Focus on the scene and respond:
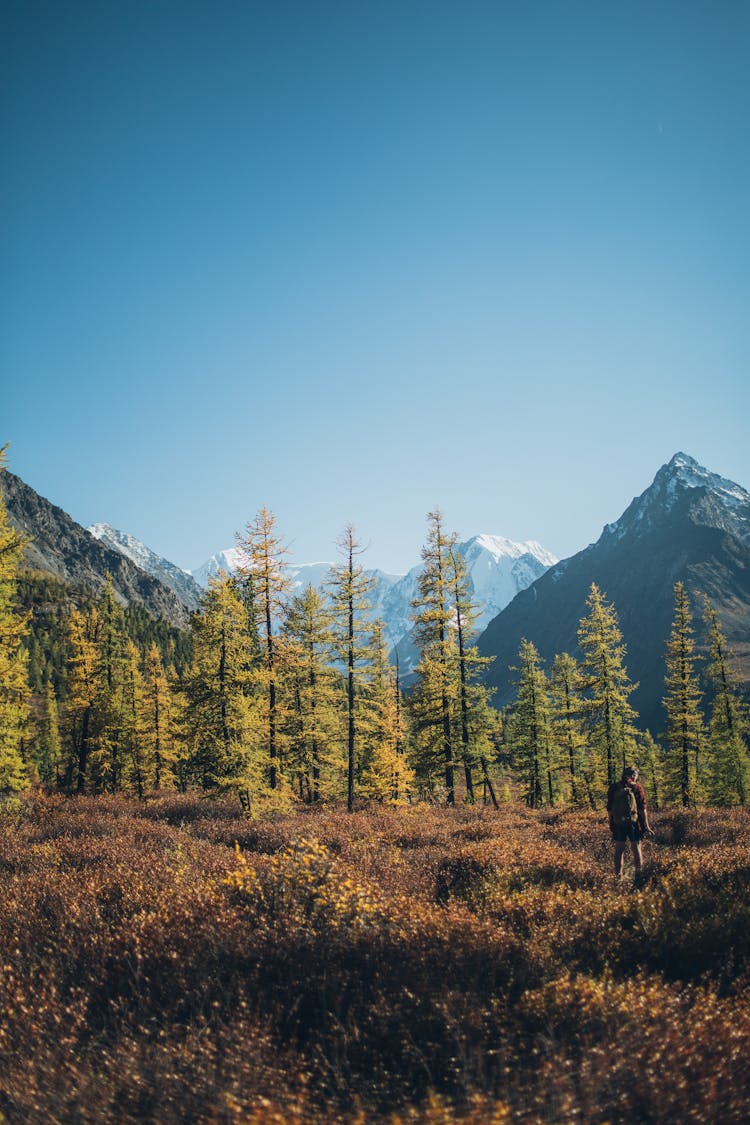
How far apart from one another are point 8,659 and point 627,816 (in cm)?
1929

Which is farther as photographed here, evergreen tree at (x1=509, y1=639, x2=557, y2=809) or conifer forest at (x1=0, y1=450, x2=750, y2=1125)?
evergreen tree at (x1=509, y1=639, x2=557, y2=809)

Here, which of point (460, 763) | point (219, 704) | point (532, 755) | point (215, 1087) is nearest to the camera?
point (215, 1087)

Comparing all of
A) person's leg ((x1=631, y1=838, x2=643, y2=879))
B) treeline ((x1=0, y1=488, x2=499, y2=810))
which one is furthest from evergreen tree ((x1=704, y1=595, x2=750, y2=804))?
person's leg ((x1=631, y1=838, x2=643, y2=879))

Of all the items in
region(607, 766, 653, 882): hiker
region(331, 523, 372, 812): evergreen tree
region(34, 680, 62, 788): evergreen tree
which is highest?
region(331, 523, 372, 812): evergreen tree

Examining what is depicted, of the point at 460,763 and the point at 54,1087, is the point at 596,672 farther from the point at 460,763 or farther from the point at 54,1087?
the point at 54,1087

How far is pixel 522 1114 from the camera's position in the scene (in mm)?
3168

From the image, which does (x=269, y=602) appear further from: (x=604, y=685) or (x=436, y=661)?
(x=604, y=685)

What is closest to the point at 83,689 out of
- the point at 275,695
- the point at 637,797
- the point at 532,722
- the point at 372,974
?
the point at 275,695

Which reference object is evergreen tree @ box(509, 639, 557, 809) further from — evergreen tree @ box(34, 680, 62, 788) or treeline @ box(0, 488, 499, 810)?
evergreen tree @ box(34, 680, 62, 788)

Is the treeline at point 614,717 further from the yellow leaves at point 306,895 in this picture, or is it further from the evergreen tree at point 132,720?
the evergreen tree at point 132,720

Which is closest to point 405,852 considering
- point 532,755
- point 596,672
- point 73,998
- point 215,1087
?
point 73,998

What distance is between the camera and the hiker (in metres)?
9.23

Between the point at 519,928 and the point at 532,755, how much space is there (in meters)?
33.5

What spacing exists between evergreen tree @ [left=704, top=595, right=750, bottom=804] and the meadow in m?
27.8
